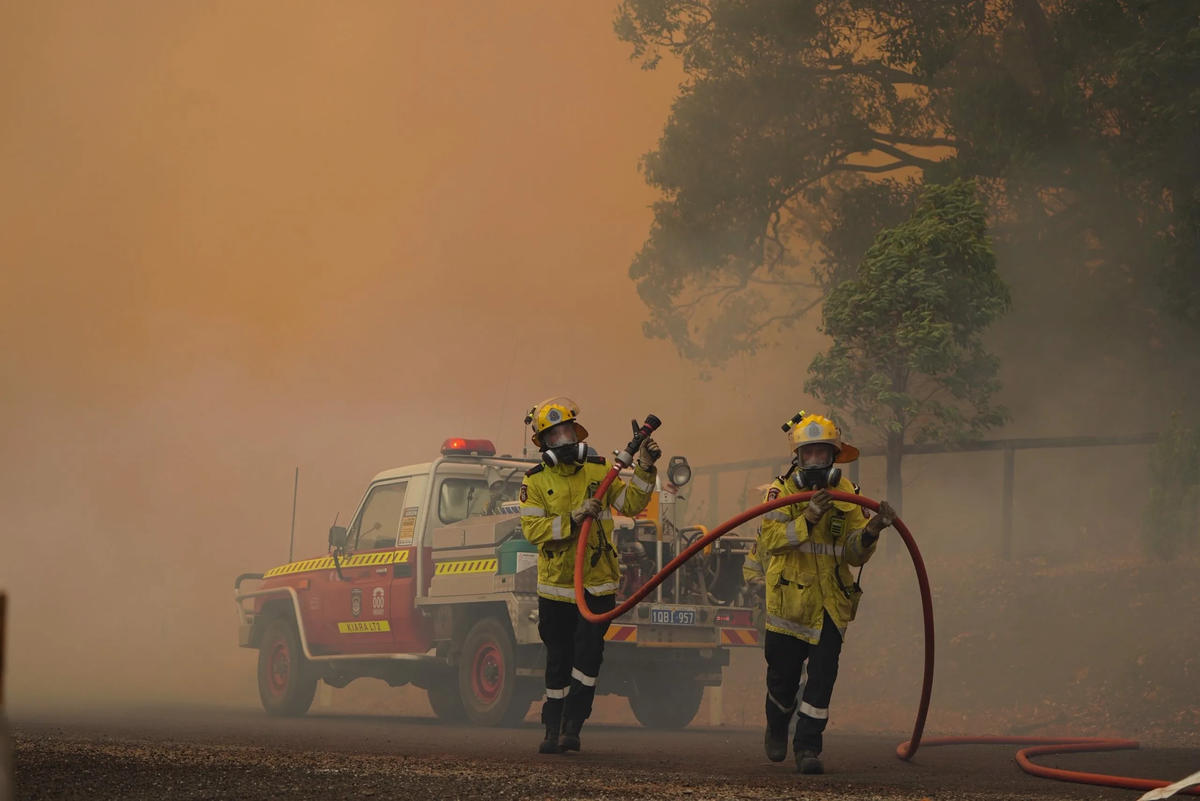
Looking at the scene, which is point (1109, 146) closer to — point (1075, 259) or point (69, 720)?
point (1075, 259)

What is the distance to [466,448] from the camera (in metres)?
12.8

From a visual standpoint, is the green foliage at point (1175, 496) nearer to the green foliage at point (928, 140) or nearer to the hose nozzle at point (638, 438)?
the green foliage at point (928, 140)

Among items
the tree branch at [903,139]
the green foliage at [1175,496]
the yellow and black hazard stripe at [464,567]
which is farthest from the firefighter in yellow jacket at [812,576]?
the tree branch at [903,139]

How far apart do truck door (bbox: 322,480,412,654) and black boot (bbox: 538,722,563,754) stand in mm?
4469

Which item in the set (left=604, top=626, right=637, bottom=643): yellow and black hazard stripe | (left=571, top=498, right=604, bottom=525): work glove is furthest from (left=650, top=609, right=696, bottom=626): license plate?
(left=571, top=498, right=604, bottom=525): work glove

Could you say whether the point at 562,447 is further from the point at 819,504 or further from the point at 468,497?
the point at 468,497

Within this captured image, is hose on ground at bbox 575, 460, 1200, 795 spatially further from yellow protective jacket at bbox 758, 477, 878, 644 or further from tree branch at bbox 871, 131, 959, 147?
tree branch at bbox 871, 131, 959, 147

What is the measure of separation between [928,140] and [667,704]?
13.0 m

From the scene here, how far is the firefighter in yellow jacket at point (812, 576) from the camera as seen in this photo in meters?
7.26

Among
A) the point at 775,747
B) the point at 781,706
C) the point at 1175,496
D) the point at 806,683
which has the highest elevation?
the point at 1175,496

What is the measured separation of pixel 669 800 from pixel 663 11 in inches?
751

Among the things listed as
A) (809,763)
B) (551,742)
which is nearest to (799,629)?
(809,763)

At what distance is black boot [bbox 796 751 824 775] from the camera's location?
7.06 meters

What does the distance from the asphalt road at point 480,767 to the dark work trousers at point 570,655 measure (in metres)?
0.31
